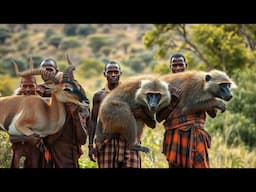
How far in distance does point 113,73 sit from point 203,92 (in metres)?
1.15

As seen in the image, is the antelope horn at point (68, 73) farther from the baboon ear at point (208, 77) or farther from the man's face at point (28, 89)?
the baboon ear at point (208, 77)

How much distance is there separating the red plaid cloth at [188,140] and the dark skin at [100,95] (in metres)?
0.90

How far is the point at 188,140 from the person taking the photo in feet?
21.3

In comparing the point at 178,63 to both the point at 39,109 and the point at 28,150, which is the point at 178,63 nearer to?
the point at 39,109

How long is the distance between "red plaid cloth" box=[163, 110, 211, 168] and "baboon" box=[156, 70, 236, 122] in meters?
0.11

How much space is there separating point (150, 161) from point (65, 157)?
4497mm

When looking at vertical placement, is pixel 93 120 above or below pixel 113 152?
above

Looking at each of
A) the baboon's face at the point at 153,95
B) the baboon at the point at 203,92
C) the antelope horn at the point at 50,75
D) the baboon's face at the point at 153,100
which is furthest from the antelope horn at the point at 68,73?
the baboon at the point at 203,92

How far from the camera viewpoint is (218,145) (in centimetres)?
1470

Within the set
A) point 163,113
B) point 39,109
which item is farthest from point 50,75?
point 163,113

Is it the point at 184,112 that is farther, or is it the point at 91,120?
the point at 91,120

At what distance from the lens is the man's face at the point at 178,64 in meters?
7.26
